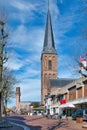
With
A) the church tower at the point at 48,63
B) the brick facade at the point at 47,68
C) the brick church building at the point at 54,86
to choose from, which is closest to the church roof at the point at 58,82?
the brick church building at the point at 54,86

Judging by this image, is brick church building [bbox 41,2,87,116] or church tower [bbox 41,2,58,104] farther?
church tower [bbox 41,2,58,104]

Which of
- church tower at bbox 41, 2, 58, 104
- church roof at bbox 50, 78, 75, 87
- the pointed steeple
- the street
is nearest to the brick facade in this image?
church tower at bbox 41, 2, 58, 104

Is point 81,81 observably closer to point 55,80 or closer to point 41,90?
point 55,80

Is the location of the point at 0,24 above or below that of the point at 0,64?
above

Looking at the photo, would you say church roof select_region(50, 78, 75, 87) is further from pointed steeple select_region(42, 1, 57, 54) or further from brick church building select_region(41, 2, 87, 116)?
pointed steeple select_region(42, 1, 57, 54)

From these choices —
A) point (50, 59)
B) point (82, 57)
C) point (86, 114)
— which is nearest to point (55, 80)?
point (50, 59)

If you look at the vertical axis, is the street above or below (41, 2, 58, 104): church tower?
below

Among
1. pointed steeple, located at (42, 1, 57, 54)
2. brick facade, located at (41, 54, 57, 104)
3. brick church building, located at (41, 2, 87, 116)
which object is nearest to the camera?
brick church building, located at (41, 2, 87, 116)

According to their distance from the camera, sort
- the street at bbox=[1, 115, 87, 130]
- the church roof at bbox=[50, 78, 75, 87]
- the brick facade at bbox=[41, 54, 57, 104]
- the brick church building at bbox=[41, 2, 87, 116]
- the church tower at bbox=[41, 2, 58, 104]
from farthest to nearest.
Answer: the brick facade at bbox=[41, 54, 57, 104], the church tower at bbox=[41, 2, 58, 104], the church roof at bbox=[50, 78, 75, 87], the brick church building at bbox=[41, 2, 87, 116], the street at bbox=[1, 115, 87, 130]

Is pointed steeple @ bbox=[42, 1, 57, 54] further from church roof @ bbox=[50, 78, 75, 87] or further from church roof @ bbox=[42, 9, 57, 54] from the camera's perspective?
church roof @ bbox=[50, 78, 75, 87]

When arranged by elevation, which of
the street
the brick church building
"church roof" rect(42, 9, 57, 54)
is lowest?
the street

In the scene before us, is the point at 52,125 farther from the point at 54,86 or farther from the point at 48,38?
the point at 48,38

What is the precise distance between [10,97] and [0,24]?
132ft

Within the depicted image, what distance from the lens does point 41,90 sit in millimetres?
153250
